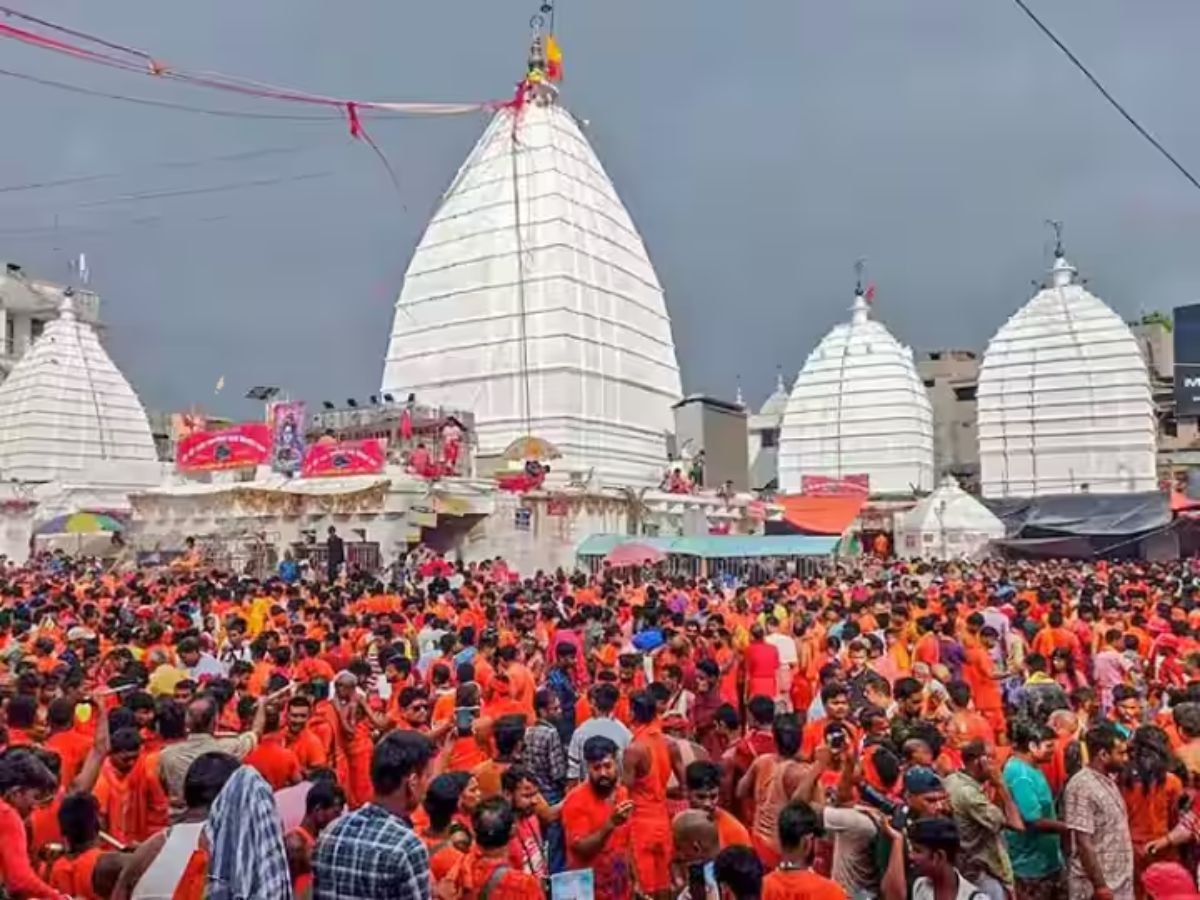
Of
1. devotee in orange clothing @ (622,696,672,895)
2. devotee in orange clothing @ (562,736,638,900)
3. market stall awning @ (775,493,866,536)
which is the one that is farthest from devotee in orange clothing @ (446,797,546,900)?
market stall awning @ (775,493,866,536)

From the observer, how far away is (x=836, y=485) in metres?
49.1

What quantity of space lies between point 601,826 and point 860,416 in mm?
49271

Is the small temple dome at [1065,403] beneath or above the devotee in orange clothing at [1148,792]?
above

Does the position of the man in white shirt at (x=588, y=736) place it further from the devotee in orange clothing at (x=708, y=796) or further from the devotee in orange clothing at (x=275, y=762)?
the devotee in orange clothing at (x=275, y=762)

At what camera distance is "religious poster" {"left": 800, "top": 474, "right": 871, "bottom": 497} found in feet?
157

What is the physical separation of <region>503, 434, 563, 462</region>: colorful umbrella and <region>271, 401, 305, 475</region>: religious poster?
20.3ft

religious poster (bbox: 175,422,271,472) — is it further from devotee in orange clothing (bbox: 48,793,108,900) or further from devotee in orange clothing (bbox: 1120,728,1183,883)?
devotee in orange clothing (bbox: 1120,728,1183,883)

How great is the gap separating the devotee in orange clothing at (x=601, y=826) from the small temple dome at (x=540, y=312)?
29.9m

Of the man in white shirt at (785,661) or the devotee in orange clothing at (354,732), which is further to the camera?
the man in white shirt at (785,661)

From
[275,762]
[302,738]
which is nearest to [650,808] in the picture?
[275,762]

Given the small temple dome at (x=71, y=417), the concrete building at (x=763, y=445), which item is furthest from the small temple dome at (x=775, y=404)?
the small temple dome at (x=71, y=417)

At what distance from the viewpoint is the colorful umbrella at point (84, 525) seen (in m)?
37.4

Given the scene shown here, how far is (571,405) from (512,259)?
19.4 feet

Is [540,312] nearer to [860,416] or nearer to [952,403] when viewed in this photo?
[860,416]
